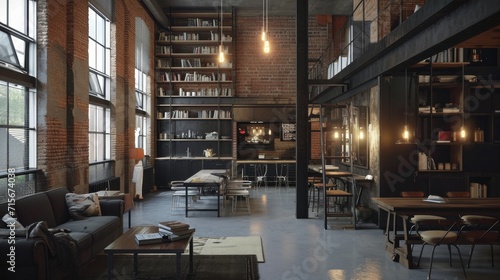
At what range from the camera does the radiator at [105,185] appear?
8.06 meters

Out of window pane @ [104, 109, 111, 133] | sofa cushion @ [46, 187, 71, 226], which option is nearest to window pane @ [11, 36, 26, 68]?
sofa cushion @ [46, 187, 71, 226]

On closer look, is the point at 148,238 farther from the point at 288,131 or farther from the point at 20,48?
the point at 288,131

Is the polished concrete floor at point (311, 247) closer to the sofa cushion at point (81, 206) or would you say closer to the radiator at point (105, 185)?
the radiator at point (105, 185)

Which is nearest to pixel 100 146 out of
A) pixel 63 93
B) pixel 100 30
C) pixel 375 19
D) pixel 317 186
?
pixel 63 93

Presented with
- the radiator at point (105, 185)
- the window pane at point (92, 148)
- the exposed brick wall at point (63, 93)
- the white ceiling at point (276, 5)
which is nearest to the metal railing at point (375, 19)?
the white ceiling at point (276, 5)

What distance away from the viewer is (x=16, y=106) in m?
5.98

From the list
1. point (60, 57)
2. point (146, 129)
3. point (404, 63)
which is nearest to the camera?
point (404, 63)

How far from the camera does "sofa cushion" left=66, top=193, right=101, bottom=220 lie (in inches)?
231

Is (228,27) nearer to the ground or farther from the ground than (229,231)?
farther from the ground

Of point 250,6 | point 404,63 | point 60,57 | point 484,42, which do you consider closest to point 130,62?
point 60,57

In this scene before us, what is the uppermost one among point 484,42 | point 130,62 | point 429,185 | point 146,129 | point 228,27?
point 228,27

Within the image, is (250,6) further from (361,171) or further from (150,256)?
(150,256)

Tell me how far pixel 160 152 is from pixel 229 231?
762cm

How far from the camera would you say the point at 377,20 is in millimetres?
7539
